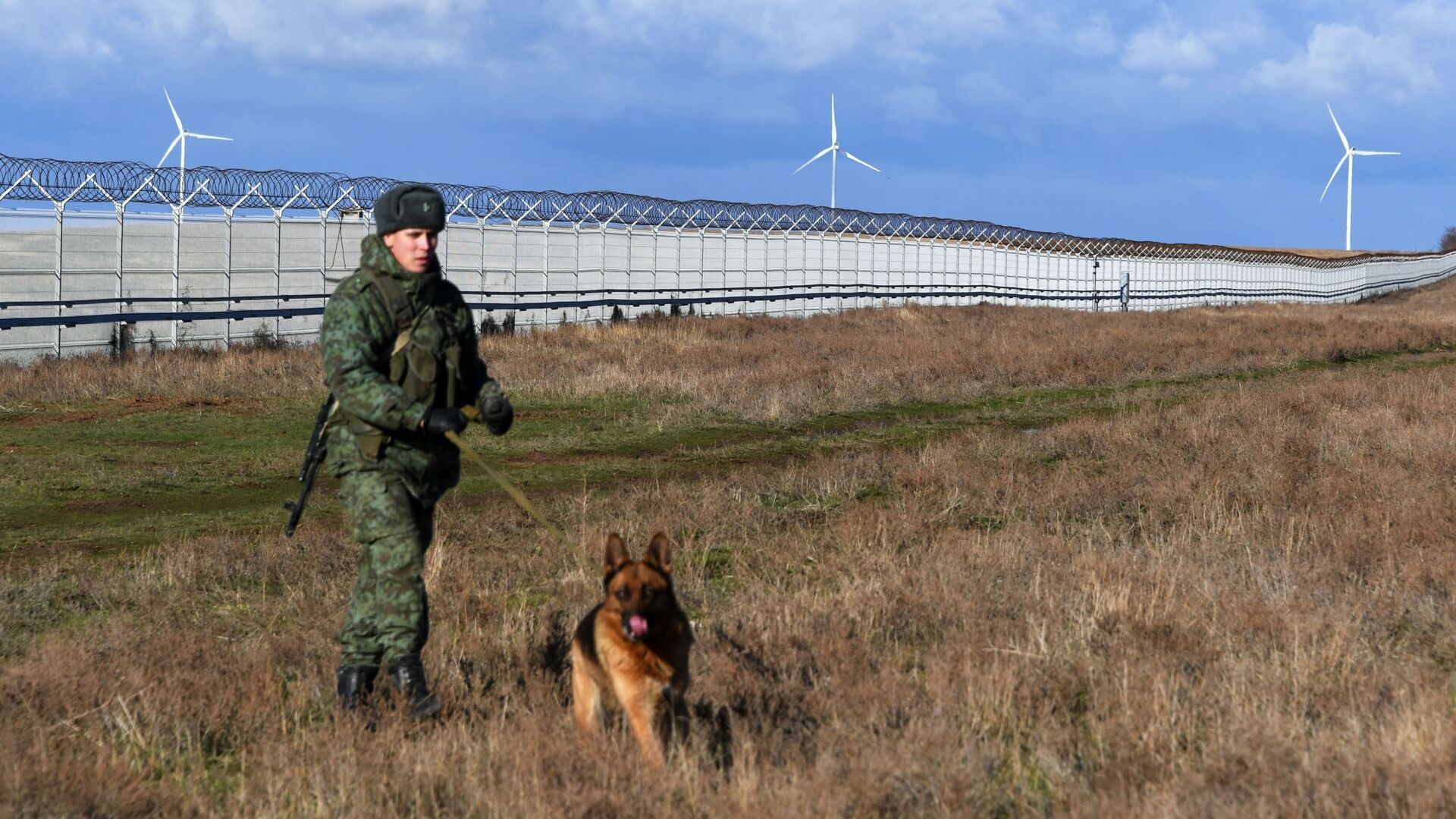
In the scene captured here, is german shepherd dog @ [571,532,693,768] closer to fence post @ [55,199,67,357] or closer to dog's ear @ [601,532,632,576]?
dog's ear @ [601,532,632,576]

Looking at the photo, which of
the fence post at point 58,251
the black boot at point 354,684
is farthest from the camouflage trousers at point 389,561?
the fence post at point 58,251

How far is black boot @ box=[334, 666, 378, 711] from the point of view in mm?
5277

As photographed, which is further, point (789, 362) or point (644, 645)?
point (789, 362)

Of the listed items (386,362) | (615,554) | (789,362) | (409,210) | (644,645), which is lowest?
(644,645)

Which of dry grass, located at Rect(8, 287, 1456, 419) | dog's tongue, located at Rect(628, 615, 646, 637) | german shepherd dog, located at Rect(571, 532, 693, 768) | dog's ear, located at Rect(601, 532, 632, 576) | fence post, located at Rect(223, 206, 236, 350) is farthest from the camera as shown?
fence post, located at Rect(223, 206, 236, 350)

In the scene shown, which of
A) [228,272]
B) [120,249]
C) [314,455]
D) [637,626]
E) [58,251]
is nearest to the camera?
[637,626]

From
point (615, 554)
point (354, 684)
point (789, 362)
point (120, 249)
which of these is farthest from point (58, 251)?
point (615, 554)

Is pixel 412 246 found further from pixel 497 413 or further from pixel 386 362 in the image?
pixel 497 413

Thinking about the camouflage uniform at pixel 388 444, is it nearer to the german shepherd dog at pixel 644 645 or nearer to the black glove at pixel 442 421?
the black glove at pixel 442 421

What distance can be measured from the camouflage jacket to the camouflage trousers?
0.20ft

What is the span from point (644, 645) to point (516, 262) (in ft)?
104

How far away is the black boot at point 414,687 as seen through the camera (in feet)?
16.9

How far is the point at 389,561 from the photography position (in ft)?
17.1

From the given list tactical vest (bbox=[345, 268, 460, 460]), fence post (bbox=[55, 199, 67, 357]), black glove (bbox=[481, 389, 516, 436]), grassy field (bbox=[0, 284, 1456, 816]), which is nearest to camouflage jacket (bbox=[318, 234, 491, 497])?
tactical vest (bbox=[345, 268, 460, 460])
